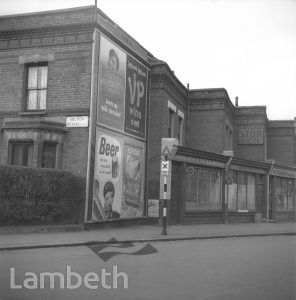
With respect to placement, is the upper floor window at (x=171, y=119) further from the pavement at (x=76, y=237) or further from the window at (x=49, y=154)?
the window at (x=49, y=154)

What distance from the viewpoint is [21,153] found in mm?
19656

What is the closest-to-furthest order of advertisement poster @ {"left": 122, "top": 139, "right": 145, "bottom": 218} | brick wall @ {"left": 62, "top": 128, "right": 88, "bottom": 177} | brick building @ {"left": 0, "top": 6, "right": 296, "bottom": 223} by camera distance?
1. brick wall @ {"left": 62, "top": 128, "right": 88, "bottom": 177}
2. brick building @ {"left": 0, "top": 6, "right": 296, "bottom": 223}
3. advertisement poster @ {"left": 122, "top": 139, "right": 145, "bottom": 218}

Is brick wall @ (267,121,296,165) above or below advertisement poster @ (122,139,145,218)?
above

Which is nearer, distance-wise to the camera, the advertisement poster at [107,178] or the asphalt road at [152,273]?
the asphalt road at [152,273]

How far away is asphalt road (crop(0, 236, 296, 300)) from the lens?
7539mm

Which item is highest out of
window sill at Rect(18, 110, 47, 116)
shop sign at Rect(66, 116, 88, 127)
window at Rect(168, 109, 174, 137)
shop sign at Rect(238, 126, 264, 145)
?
shop sign at Rect(238, 126, 264, 145)

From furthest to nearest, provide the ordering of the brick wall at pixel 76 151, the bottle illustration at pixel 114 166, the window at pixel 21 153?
the bottle illustration at pixel 114 166 → the window at pixel 21 153 → the brick wall at pixel 76 151

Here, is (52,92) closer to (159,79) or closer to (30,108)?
(30,108)

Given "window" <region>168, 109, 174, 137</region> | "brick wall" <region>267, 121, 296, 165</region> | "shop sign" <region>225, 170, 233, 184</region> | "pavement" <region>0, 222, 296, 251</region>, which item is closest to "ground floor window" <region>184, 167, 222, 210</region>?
"shop sign" <region>225, 170, 233, 184</region>

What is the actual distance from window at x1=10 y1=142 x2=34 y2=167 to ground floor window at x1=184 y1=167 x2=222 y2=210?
27.0 feet

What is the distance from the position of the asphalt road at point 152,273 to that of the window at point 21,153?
712cm

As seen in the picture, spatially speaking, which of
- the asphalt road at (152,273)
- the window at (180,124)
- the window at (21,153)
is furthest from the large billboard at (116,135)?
the asphalt road at (152,273)

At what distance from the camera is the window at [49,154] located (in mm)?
19406

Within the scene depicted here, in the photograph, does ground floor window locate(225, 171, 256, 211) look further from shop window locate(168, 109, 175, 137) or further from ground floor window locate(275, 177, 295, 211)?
shop window locate(168, 109, 175, 137)
